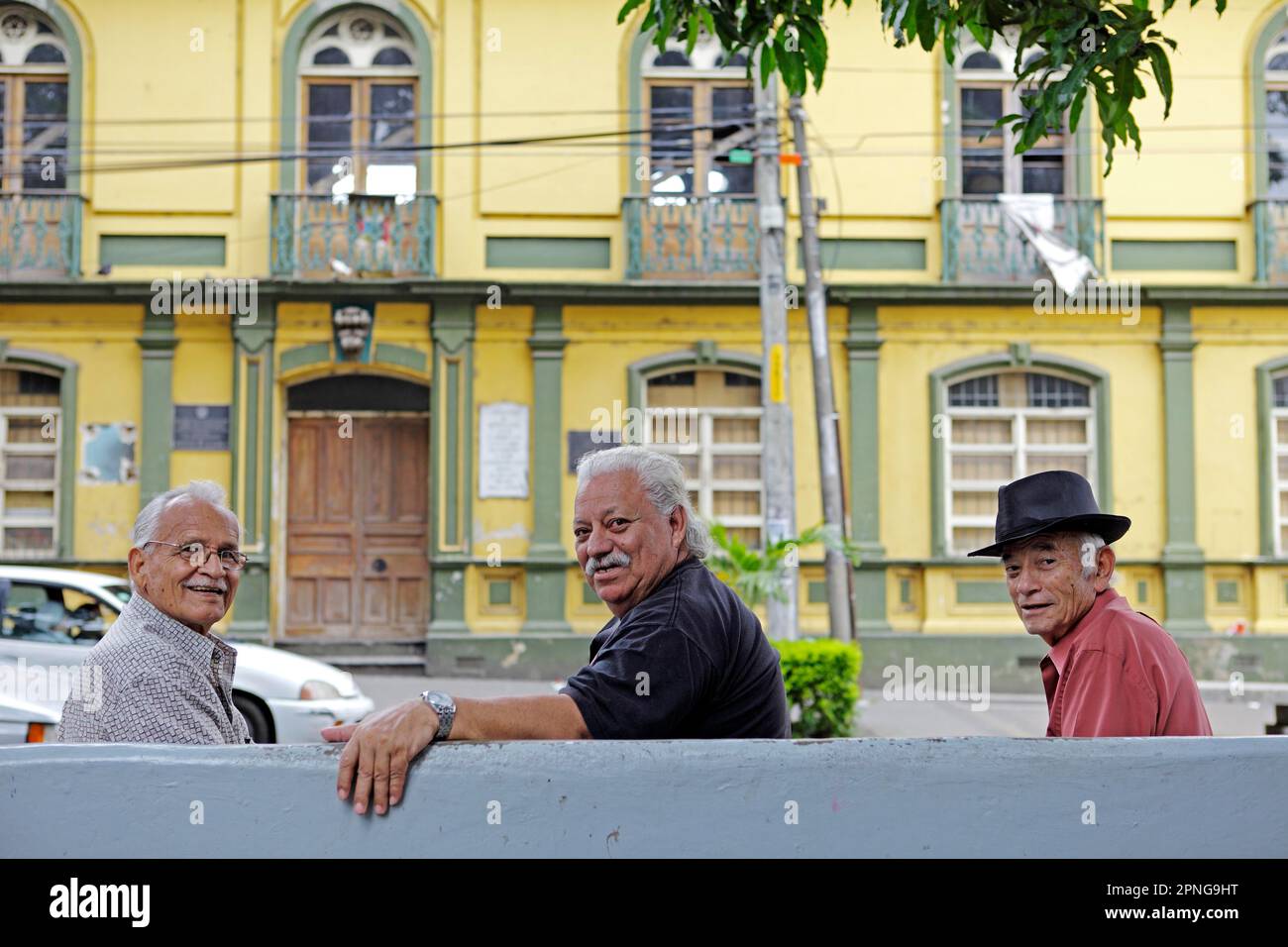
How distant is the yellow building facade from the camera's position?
1485cm

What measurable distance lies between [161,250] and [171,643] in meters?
13.4

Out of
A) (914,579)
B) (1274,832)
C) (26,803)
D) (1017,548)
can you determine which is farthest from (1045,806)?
(914,579)

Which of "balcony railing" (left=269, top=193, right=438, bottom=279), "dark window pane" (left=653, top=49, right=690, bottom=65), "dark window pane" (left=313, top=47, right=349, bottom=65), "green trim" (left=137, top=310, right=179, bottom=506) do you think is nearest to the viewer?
"green trim" (left=137, top=310, right=179, bottom=506)

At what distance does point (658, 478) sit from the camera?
9.36 ft

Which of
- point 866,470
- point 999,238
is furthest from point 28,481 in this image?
point 999,238

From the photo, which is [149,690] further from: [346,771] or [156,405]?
[156,405]

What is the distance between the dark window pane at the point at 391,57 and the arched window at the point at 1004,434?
25.6ft

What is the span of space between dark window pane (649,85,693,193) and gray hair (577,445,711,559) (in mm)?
12935

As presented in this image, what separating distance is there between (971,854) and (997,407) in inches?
539

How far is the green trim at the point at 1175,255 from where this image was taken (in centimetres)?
1541

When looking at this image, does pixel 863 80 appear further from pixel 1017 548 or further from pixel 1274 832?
pixel 1274 832

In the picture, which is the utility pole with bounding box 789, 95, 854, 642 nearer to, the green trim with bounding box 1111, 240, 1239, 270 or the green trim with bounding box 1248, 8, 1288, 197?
the green trim with bounding box 1111, 240, 1239, 270

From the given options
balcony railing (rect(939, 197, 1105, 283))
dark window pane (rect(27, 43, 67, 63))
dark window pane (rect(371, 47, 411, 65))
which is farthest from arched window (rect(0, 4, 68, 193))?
balcony railing (rect(939, 197, 1105, 283))
